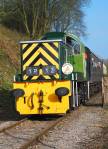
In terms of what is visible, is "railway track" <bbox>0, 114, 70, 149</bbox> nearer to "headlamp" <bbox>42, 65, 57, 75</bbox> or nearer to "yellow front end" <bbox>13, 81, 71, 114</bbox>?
"yellow front end" <bbox>13, 81, 71, 114</bbox>

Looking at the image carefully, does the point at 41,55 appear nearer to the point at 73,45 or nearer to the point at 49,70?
the point at 49,70

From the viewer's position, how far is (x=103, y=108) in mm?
21469

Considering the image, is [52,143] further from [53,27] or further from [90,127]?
[53,27]

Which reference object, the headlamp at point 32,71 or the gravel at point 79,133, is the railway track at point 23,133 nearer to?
the gravel at point 79,133

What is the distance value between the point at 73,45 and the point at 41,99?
4.83m

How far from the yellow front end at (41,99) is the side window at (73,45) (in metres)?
3.18

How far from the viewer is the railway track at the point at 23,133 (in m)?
12.1

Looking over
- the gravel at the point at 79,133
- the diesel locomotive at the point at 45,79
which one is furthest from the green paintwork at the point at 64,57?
the gravel at the point at 79,133

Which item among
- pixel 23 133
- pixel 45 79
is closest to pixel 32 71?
pixel 45 79

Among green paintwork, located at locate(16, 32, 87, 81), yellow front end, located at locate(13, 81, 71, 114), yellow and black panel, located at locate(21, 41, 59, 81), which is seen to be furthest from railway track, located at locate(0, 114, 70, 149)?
green paintwork, located at locate(16, 32, 87, 81)

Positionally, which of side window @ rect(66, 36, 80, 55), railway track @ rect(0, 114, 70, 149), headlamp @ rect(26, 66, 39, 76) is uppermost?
side window @ rect(66, 36, 80, 55)

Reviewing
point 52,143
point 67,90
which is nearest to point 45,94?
point 67,90

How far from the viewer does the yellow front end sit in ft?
56.2

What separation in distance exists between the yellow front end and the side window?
3.18 metres
